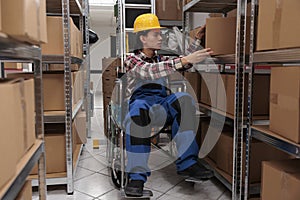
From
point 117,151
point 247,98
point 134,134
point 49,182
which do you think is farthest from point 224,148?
point 49,182

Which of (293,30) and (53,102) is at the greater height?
(293,30)

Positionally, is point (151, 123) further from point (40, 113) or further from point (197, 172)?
point (40, 113)

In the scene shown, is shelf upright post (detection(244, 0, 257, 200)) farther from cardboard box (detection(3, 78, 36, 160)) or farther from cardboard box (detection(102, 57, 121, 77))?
cardboard box (detection(102, 57, 121, 77))

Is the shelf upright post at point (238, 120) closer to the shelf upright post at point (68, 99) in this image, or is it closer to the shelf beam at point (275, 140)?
the shelf beam at point (275, 140)

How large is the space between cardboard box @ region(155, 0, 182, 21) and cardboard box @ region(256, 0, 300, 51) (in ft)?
6.70

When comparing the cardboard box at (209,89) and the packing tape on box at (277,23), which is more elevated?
the packing tape on box at (277,23)

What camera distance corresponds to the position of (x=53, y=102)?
218 cm

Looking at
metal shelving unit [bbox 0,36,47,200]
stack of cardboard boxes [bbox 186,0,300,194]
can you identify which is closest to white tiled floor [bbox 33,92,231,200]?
stack of cardboard boxes [bbox 186,0,300,194]

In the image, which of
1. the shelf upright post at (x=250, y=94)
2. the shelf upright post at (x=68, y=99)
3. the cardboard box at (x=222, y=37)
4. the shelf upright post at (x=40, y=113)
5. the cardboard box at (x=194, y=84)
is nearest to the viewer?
the shelf upright post at (x=40, y=113)

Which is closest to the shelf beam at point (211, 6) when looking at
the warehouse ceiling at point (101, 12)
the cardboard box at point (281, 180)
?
the cardboard box at point (281, 180)

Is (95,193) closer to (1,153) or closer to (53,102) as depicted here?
(53,102)

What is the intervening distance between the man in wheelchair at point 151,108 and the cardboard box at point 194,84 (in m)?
0.29

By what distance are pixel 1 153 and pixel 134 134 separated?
3.99 feet

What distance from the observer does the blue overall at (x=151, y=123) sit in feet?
6.62
